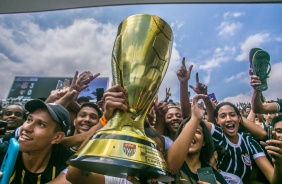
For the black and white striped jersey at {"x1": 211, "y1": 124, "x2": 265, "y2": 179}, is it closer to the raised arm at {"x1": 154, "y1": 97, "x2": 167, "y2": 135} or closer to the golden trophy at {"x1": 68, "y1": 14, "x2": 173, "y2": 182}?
the raised arm at {"x1": 154, "y1": 97, "x2": 167, "y2": 135}

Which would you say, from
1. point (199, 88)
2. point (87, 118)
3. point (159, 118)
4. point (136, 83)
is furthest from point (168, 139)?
point (136, 83)

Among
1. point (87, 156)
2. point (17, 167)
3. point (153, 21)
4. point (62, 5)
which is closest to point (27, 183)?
point (17, 167)

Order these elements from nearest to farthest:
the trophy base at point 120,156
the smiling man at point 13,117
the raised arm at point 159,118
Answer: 1. the trophy base at point 120,156
2. the raised arm at point 159,118
3. the smiling man at point 13,117

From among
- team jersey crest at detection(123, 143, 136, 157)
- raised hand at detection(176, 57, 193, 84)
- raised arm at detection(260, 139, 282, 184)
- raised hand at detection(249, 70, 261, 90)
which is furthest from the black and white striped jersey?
team jersey crest at detection(123, 143, 136, 157)

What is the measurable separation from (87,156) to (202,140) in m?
0.77

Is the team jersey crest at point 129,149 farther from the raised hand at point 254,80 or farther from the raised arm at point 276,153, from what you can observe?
the raised hand at point 254,80

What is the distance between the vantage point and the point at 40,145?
A: 2.70 feet

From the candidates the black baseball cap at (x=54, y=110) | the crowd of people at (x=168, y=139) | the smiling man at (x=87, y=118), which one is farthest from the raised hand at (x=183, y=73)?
the smiling man at (x=87, y=118)

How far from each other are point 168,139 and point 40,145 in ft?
2.05

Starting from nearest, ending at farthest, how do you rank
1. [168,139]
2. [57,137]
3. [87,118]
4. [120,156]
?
[120,156] < [57,137] < [168,139] < [87,118]

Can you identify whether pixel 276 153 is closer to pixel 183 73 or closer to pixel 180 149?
pixel 180 149

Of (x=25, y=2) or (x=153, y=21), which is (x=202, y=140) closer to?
(x=153, y=21)

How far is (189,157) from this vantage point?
3.33ft

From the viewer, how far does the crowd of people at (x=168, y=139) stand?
0.73 meters
